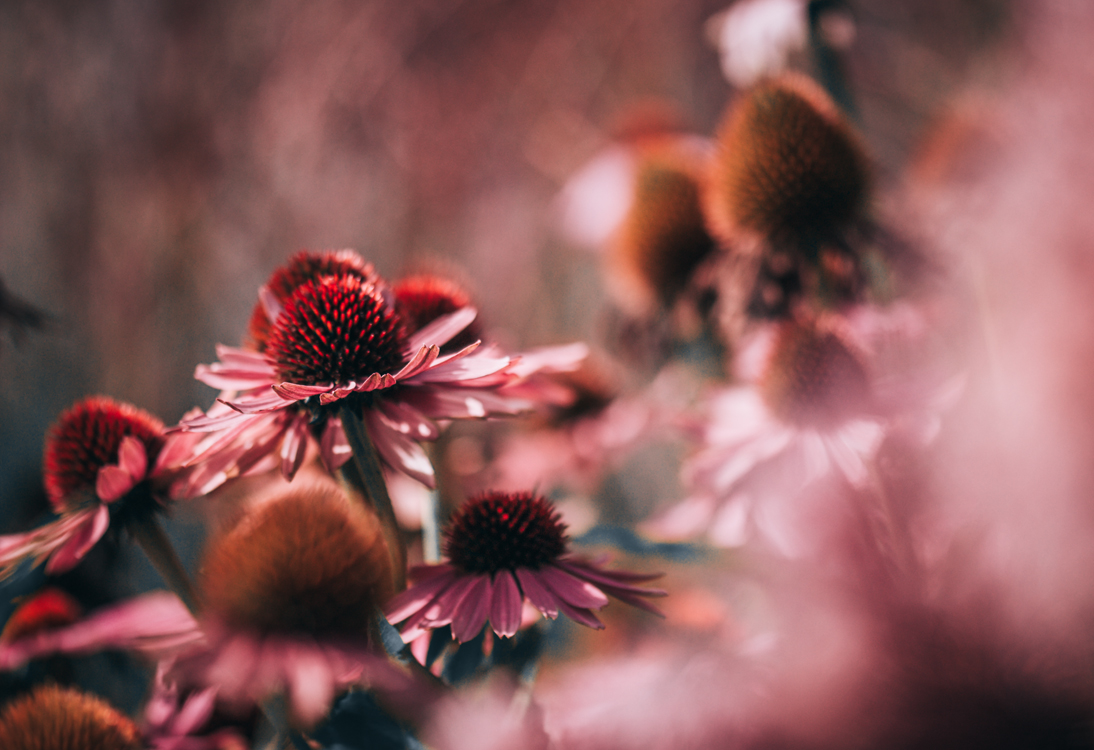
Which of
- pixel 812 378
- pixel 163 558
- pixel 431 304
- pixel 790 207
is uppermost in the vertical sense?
pixel 790 207

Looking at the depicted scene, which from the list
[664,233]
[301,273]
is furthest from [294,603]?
[664,233]

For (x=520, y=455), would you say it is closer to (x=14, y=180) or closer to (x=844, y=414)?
(x=844, y=414)

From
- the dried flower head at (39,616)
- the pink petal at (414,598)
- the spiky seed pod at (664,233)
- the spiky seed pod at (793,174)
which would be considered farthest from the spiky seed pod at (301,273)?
the spiky seed pod at (664,233)

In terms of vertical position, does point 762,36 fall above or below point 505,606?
above

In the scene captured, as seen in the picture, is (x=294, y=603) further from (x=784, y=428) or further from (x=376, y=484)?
(x=784, y=428)

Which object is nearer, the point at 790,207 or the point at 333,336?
the point at 333,336

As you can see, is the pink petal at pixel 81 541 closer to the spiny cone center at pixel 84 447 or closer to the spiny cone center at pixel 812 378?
the spiny cone center at pixel 84 447
